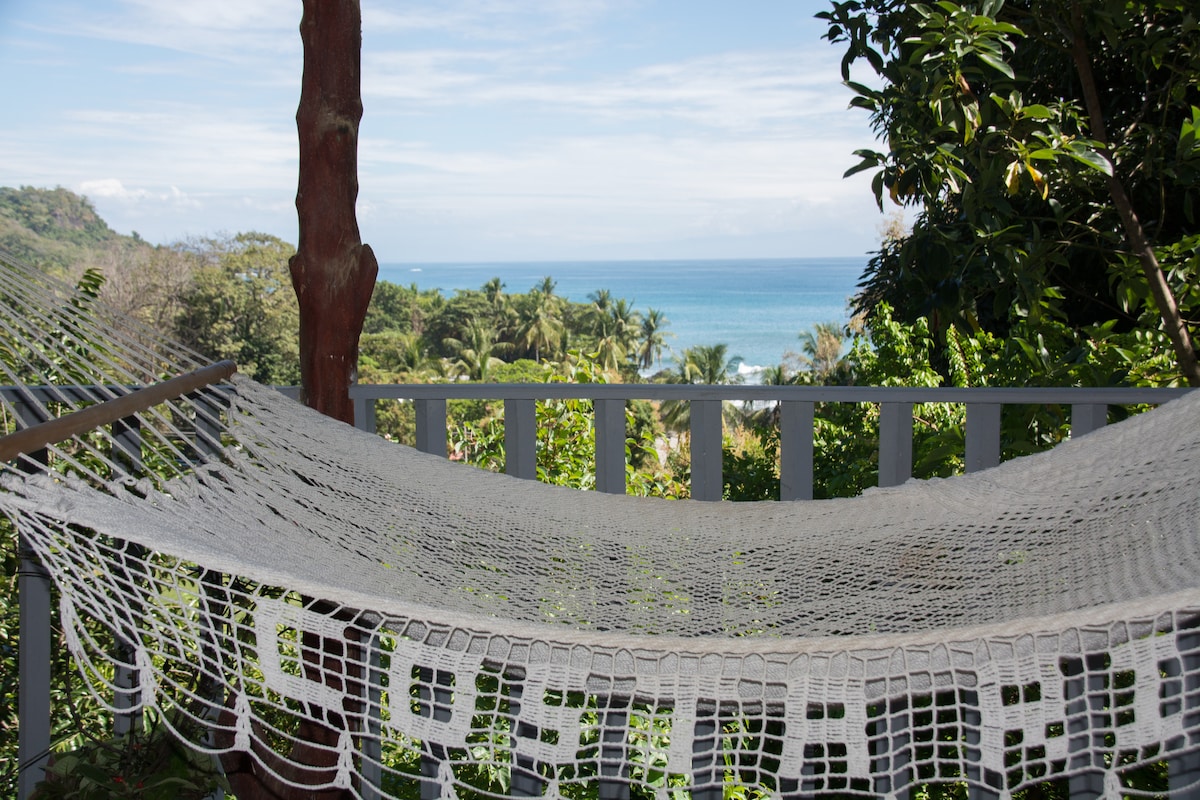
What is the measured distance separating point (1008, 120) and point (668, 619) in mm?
1298

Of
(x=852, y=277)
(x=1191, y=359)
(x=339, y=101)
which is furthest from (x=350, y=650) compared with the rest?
(x=852, y=277)

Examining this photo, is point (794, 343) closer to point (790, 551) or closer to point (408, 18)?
point (408, 18)

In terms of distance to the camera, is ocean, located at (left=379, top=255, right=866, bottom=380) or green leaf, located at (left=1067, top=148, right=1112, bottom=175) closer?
green leaf, located at (left=1067, top=148, right=1112, bottom=175)

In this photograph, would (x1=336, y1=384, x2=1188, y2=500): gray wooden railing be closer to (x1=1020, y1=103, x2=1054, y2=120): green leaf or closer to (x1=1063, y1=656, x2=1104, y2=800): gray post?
(x1=1020, y1=103, x2=1054, y2=120): green leaf

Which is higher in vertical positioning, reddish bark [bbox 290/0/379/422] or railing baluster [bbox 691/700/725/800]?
reddish bark [bbox 290/0/379/422]

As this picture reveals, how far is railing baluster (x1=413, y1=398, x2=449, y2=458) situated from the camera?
186 centimetres

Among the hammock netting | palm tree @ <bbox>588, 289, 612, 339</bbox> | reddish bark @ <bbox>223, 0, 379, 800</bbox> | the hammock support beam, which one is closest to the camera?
the hammock netting

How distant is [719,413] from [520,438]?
41 centimetres

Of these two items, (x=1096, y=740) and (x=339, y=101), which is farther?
(x=339, y=101)

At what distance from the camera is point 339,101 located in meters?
1.58

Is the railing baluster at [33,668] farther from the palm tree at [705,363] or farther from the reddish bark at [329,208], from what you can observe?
the palm tree at [705,363]

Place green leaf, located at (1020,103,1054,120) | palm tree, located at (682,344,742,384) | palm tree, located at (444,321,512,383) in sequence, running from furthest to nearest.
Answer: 1. palm tree, located at (682,344,742,384)
2. palm tree, located at (444,321,512,383)
3. green leaf, located at (1020,103,1054,120)

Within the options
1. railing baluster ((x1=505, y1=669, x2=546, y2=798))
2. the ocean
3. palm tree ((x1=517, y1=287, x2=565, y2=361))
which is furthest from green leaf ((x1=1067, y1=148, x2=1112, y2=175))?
palm tree ((x1=517, y1=287, x2=565, y2=361))

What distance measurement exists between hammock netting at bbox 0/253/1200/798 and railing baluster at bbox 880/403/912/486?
47 cm
